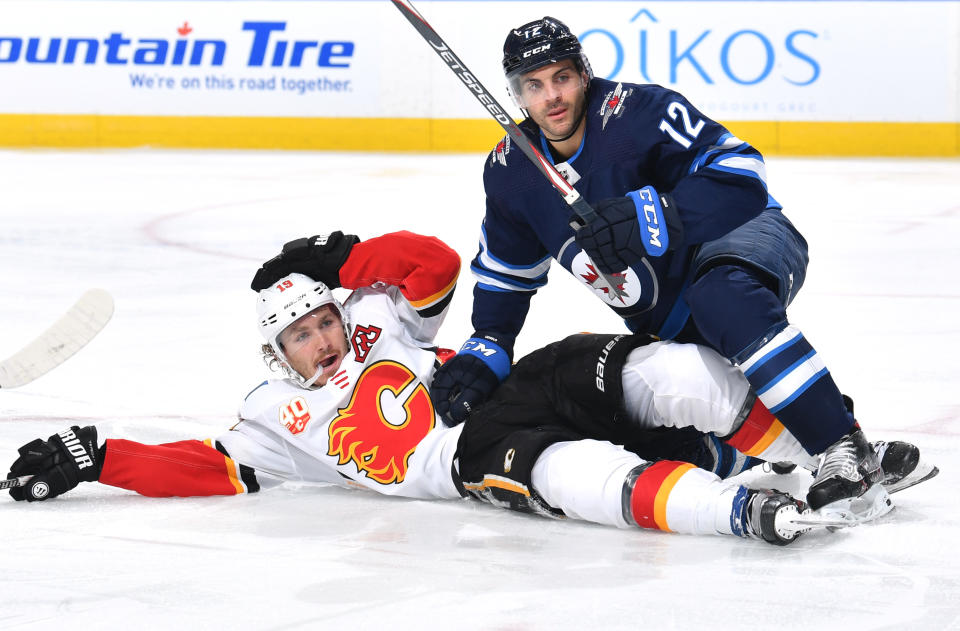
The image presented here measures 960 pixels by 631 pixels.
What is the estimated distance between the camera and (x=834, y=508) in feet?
6.04

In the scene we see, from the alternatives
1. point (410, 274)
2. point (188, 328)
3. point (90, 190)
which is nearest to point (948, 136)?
point (90, 190)

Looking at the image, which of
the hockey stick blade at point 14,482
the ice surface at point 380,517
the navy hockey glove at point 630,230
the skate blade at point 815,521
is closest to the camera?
the ice surface at point 380,517

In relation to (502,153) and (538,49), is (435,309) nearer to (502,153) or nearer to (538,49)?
(502,153)

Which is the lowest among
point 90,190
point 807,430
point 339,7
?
point 807,430

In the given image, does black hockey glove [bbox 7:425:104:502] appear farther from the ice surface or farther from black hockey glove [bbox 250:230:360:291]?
black hockey glove [bbox 250:230:360:291]

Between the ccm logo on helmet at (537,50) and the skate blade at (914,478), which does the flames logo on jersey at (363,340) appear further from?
the skate blade at (914,478)

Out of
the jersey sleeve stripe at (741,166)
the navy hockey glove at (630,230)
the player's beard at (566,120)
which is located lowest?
the navy hockey glove at (630,230)

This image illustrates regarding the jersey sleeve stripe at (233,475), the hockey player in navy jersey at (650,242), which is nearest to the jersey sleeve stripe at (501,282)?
the hockey player in navy jersey at (650,242)

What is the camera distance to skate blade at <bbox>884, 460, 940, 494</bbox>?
2.07m

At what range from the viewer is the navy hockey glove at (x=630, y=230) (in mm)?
2037

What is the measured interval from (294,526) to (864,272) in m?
3.07

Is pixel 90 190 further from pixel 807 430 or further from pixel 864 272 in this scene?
pixel 807 430

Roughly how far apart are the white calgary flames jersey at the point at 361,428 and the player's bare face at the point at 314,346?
31 mm

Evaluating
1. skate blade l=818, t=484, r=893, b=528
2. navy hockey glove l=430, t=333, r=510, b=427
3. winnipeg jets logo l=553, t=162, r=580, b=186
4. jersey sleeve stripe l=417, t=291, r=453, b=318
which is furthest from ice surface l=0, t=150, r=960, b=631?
winnipeg jets logo l=553, t=162, r=580, b=186
